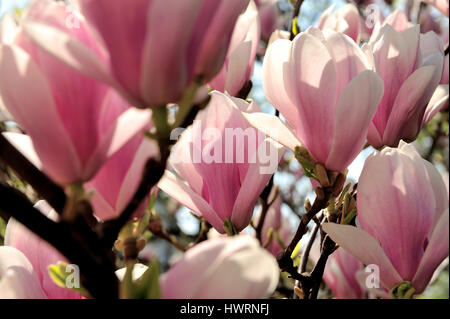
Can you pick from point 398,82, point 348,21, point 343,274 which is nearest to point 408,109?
point 398,82

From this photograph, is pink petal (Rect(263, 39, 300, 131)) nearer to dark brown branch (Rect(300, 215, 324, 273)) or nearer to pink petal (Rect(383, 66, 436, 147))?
pink petal (Rect(383, 66, 436, 147))

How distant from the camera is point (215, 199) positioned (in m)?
0.74

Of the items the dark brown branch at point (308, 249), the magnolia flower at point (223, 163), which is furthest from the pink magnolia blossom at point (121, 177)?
the dark brown branch at point (308, 249)

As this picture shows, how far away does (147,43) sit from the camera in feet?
1.32

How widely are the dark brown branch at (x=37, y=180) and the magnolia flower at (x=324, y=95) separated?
0.29 metres

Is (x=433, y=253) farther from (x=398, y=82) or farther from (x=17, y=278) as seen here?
(x=17, y=278)

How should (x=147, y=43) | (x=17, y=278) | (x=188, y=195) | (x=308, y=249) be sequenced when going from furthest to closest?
(x=308, y=249) → (x=188, y=195) → (x=17, y=278) → (x=147, y=43)

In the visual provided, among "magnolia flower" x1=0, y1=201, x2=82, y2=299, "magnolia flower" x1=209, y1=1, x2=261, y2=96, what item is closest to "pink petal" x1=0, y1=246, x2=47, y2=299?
"magnolia flower" x1=0, y1=201, x2=82, y2=299

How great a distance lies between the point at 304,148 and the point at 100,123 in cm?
30

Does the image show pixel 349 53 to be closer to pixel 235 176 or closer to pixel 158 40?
pixel 235 176

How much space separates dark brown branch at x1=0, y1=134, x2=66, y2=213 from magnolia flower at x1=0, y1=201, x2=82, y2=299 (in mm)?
77

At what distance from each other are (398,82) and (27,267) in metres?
0.55

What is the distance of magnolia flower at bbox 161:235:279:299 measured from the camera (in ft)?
1.34

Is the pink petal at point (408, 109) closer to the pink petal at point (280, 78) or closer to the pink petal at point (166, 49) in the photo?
the pink petal at point (280, 78)
